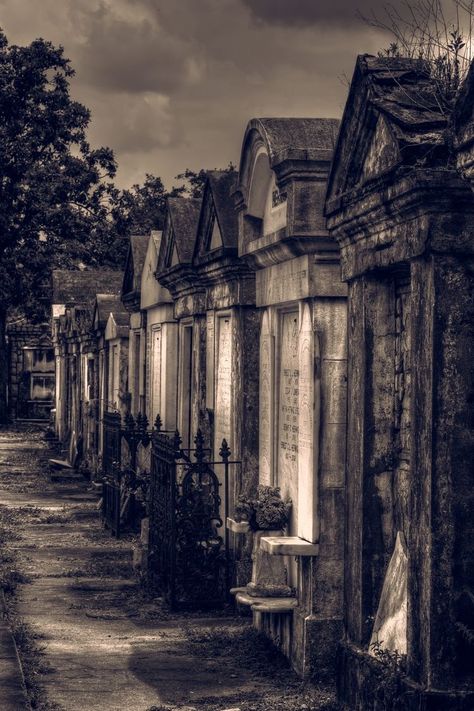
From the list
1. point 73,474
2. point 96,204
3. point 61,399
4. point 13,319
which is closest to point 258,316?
point 73,474

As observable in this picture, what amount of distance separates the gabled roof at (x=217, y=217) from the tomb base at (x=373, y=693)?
4.20 m

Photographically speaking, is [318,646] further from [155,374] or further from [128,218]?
[128,218]

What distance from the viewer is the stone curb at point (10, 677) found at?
638 centimetres

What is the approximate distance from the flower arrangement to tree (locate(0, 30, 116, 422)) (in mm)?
30985

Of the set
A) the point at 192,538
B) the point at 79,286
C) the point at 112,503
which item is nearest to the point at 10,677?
the point at 192,538

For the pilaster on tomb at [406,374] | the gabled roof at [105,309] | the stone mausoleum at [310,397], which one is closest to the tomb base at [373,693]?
the pilaster on tomb at [406,374]

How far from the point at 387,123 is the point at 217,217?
174 inches

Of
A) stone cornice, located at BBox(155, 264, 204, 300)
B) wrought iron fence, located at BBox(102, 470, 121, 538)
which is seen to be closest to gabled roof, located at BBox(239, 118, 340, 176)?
stone cornice, located at BBox(155, 264, 204, 300)

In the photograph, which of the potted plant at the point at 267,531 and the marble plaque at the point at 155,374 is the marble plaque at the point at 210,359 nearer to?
the marble plaque at the point at 155,374

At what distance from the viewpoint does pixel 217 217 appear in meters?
10.4

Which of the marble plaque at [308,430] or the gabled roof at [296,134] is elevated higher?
the gabled roof at [296,134]

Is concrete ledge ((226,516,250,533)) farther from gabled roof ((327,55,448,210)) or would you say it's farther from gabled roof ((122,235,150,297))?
gabled roof ((122,235,150,297))

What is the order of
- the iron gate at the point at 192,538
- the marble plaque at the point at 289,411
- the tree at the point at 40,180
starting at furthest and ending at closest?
the tree at the point at 40,180 → the iron gate at the point at 192,538 → the marble plaque at the point at 289,411

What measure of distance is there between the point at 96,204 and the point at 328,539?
3416cm
